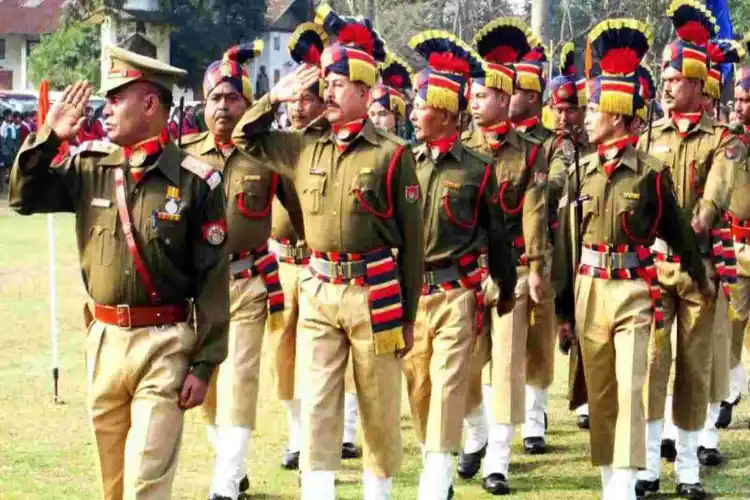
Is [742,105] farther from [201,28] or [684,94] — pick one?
[201,28]

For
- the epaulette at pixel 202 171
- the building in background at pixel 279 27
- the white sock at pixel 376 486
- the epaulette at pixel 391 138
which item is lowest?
the white sock at pixel 376 486

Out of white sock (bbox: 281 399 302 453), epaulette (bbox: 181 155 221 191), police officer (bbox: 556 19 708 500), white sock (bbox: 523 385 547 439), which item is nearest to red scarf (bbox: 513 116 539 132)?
white sock (bbox: 523 385 547 439)

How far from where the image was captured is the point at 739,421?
450 inches

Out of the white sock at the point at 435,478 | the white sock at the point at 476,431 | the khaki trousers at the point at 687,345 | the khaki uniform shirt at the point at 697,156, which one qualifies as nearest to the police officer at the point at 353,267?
the white sock at the point at 435,478

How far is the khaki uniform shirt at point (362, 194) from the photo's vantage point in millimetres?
7598

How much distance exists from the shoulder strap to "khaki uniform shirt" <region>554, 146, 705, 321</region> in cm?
304

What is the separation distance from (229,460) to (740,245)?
4.77 m

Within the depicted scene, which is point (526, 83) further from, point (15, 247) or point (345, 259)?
point (15, 247)

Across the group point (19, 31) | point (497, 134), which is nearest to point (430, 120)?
point (497, 134)

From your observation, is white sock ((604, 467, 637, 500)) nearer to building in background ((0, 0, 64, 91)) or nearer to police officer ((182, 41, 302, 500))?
police officer ((182, 41, 302, 500))

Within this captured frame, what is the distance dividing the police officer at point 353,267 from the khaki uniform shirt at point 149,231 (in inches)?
49.0

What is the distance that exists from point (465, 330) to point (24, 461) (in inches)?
123

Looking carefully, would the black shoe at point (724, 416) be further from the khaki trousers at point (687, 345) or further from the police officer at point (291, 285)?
the police officer at point (291, 285)

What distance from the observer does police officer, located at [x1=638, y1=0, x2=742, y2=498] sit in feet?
29.9
